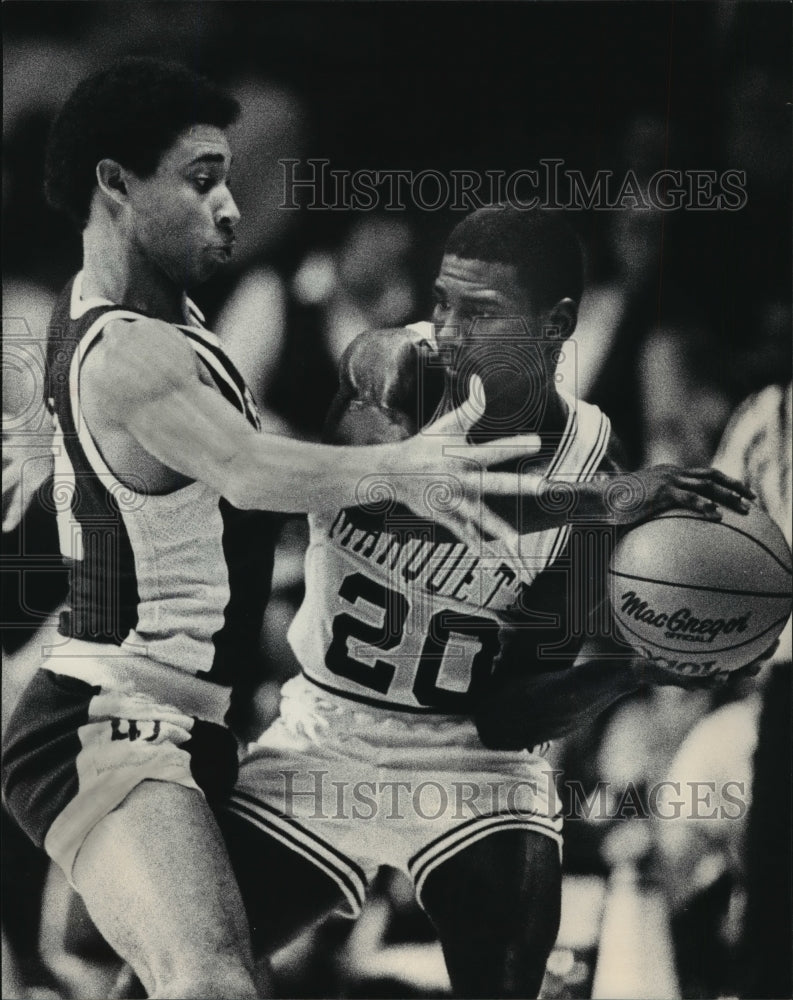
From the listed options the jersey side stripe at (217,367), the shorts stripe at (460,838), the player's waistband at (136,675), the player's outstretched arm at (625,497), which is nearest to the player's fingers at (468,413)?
the player's outstretched arm at (625,497)

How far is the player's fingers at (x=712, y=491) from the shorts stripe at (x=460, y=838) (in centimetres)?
85

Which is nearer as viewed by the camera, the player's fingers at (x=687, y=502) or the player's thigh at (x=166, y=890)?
the player's thigh at (x=166, y=890)

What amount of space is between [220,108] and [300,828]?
1682mm

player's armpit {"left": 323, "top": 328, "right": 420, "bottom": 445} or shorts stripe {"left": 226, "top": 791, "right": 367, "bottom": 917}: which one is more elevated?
player's armpit {"left": 323, "top": 328, "right": 420, "bottom": 445}

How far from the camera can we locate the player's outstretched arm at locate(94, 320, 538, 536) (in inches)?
105

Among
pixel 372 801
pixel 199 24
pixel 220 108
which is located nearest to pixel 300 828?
pixel 372 801

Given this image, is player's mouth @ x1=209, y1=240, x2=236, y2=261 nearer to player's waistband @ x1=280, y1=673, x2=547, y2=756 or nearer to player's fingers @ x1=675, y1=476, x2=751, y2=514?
player's waistband @ x1=280, y1=673, x2=547, y2=756

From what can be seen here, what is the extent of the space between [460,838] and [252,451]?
102cm

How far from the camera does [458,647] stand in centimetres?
276

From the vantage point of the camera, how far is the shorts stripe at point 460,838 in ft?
9.06

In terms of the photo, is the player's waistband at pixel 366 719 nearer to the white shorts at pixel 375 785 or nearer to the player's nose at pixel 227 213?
the white shorts at pixel 375 785

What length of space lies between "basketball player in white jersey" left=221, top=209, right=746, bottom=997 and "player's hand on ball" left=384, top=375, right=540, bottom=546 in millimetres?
31

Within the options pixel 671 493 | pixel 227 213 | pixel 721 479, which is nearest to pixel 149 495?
pixel 227 213

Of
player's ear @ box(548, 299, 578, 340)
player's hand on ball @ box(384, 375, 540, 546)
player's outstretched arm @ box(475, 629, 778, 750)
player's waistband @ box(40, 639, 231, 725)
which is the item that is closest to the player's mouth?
player's hand on ball @ box(384, 375, 540, 546)
